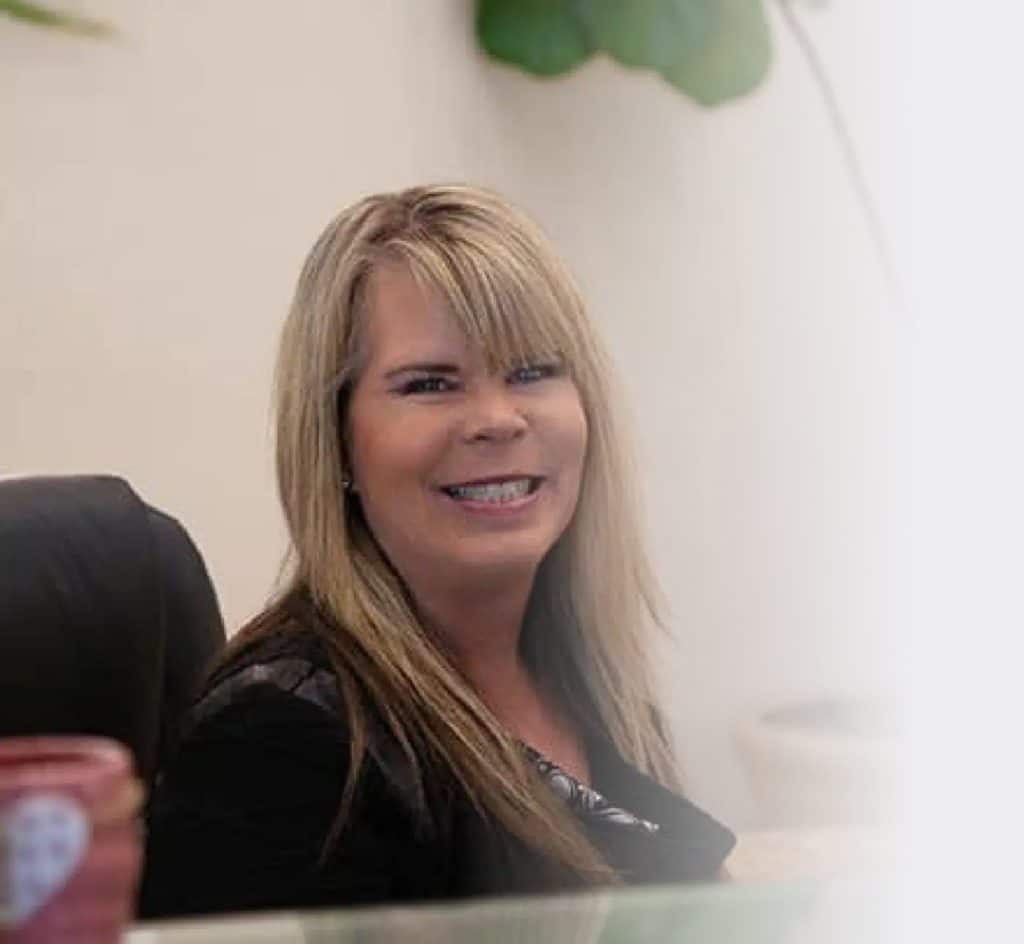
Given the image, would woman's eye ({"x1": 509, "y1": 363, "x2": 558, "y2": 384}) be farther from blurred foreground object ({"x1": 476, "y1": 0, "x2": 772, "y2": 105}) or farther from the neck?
blurred foreground object ({"x1": 476, "y1": 0, "x2": 772, "y2": 105})

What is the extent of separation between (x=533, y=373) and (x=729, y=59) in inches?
23.6

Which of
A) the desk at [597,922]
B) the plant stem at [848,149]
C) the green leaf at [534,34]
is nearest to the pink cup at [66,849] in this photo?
the desk at [597,922]

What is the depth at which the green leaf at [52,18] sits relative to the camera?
1515 mm

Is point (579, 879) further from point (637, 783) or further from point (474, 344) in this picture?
point (474, 344)

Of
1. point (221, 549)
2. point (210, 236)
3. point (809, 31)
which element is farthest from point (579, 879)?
point (809, 31)

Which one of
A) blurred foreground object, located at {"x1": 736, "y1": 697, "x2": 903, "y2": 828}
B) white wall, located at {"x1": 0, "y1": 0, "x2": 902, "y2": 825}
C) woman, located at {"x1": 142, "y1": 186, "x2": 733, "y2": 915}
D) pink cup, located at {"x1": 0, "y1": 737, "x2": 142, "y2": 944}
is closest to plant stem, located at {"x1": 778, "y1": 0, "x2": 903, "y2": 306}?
white wall, located at {"x1": 0, "y1": 0, "x2": 902, "y2": 825}

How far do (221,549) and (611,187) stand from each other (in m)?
0.49

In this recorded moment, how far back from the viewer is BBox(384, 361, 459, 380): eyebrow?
124 centimetres

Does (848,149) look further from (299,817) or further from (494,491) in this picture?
(299,817)

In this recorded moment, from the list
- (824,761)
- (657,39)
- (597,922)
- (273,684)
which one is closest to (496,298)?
(273,684)

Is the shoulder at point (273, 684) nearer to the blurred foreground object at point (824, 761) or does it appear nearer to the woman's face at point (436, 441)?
the woman's face at point (436, 441)

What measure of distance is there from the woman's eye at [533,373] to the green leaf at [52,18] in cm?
53

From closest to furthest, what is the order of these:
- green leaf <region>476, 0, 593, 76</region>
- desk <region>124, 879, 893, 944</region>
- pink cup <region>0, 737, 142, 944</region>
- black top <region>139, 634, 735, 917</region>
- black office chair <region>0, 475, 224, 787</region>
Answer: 1. pink cup <region>0, 737, 142, 944</region>
2. desk <region>124, 879, 893, 944</region>
3. black top <region>139, 634, 735, 917</region>
4. black office chair <region>0, 475, 224, 787</region>
5. green leaf <region>476, 0, 593, 76</region>

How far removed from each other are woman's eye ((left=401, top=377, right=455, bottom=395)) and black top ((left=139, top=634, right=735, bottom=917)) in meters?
0.18
